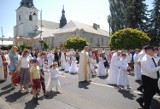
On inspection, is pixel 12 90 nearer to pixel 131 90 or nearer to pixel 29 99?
pixel 29 99

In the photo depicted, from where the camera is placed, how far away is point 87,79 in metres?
12.7

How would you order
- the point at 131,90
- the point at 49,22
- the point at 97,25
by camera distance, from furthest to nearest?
the point at 49,22
the point at 97,25
the point at 131,90

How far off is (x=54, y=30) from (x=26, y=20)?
15235 millimetres

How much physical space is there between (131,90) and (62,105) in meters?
3.51

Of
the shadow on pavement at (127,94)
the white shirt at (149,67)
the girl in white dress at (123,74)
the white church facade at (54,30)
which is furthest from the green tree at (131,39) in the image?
the white shirt at (149,67)

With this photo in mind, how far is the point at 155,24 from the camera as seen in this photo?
40000 mm

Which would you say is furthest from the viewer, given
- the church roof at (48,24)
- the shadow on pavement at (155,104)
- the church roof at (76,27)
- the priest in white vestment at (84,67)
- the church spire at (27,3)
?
the church roof at (48,24)

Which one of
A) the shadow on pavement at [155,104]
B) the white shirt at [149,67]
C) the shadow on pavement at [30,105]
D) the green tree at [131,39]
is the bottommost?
the shadow on pavement at [30,105]

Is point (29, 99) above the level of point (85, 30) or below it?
below

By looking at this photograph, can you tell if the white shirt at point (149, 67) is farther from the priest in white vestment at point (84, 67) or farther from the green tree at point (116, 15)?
the green tree at point (116, 15)

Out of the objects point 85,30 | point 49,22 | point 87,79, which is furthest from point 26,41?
point 87,79

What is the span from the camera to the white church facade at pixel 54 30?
67750 millimetres

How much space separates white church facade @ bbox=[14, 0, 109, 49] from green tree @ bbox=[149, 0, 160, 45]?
72.4ft

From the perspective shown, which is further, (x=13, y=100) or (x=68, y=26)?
(x=68, y=26)
